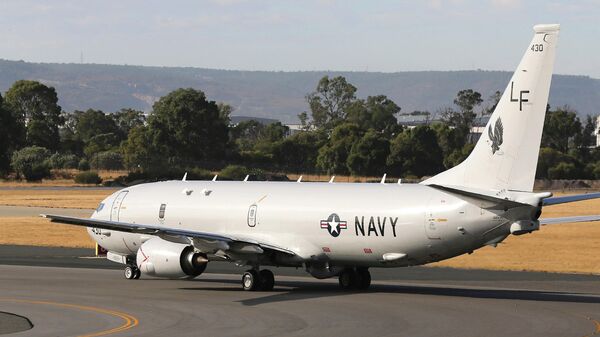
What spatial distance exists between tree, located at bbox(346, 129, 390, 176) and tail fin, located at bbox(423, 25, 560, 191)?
4024 inches

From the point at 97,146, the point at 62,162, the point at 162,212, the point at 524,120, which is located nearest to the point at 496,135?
the point at 524,120

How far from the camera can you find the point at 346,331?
2744 centimetres

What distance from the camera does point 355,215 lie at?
35.3 metres

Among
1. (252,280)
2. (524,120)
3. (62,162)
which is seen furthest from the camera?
(62,162)

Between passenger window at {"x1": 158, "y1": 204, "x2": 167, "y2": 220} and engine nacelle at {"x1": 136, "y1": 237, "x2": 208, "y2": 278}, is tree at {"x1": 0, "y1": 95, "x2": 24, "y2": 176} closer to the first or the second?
passenger window at {"x1": 158, "y1": 204, "x2": 167, "y2": 220}

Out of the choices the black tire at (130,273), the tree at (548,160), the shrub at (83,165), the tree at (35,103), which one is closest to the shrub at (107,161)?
the shrub at (83,165)

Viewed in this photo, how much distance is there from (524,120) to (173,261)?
11788mm

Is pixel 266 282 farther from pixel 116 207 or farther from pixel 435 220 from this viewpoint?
pixel 116 207

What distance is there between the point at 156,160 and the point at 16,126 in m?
52.0

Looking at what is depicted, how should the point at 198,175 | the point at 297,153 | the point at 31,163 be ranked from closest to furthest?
the point at 198,175
the point at 31,163
the point at 297,153

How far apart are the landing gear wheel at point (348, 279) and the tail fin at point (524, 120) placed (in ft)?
22.3

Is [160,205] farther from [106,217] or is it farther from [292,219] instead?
[292,219]

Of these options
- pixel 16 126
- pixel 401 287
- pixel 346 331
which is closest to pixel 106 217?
pixel 401 287

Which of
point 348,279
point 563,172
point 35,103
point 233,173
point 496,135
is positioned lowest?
point 348,279
